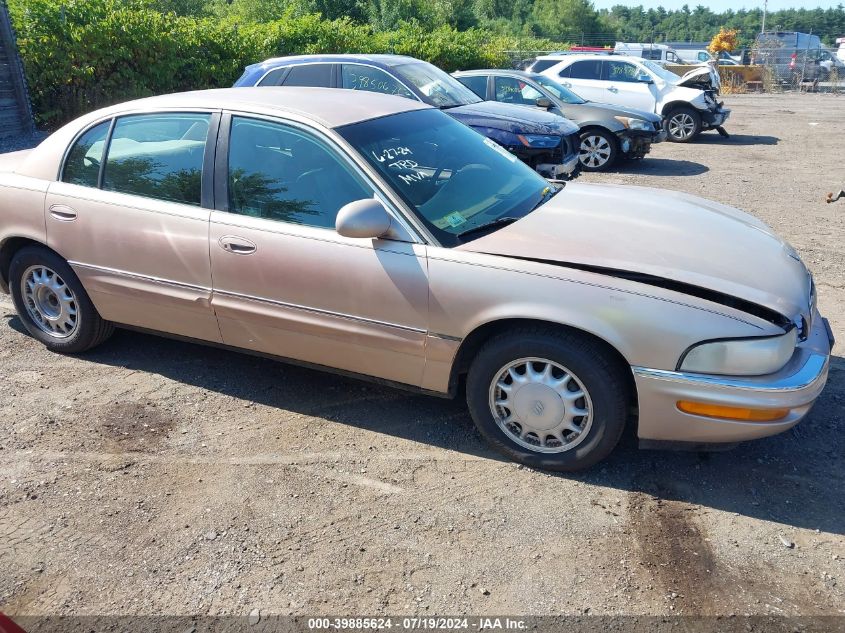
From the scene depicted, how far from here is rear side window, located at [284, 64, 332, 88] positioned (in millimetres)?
9172

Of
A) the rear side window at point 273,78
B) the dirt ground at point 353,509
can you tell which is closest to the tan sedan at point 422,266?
the dirt ground at point 353,509

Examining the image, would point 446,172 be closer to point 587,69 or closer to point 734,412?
point 734,412

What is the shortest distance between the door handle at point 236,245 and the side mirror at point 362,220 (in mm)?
590

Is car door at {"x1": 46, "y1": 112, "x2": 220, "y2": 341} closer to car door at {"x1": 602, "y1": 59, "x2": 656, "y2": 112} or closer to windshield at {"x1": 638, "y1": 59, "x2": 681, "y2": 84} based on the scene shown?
car door at {"x1": 602, "y1": 59, "x2": 656, "y2": 112}

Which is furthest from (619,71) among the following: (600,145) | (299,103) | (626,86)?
(299,103)

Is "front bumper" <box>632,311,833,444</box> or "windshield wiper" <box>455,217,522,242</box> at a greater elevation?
"windshield wiper" <box>455,217,522,242</box>

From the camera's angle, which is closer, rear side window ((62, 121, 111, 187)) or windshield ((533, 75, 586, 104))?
rear side window ((62, 121, 111, 187))

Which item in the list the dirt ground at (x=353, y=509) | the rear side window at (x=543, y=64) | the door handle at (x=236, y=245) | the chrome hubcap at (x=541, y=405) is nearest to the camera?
the dirt ground at (x=353, y=509)

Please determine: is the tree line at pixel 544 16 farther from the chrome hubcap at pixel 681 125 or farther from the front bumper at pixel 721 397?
the front bumper at pixel 721 397

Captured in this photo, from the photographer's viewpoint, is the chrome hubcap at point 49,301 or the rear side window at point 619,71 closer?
the chrome hubcap at point 49,301

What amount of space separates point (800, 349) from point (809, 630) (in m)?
1.27

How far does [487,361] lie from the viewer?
345 centimetres

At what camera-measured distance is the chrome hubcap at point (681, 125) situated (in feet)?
49.4

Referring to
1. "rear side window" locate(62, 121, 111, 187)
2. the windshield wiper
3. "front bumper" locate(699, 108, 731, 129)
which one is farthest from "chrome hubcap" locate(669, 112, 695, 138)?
"rear side window" locate(62, 121, 111, 187)
